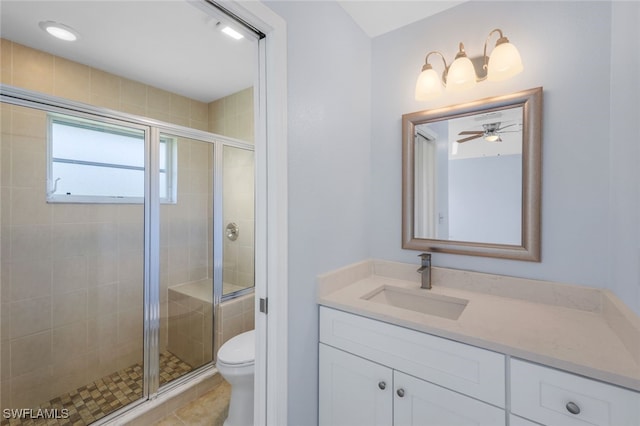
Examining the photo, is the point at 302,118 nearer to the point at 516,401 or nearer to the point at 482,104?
the point at 482,104

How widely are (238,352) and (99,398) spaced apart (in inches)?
45.9

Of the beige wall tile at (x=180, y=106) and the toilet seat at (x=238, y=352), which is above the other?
the beige wall tile at (x=180, y=106)

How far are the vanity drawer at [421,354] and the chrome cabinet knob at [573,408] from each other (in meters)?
0.16

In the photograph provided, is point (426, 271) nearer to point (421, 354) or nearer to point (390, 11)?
point (421, 354)

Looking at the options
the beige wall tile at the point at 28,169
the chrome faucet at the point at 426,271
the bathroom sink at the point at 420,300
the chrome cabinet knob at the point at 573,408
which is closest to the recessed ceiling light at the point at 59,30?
the beige wall tile at the point at 28,169

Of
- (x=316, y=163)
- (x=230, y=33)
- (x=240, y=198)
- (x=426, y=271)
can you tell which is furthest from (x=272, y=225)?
(x=240, y=198)

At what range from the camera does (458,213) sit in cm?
146

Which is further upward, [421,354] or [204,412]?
[421,354]

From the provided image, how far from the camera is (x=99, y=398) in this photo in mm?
1896

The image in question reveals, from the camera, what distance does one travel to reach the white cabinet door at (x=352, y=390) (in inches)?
42.9

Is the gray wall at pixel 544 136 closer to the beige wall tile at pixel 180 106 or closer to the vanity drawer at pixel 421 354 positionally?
the vanity drawer at pixel 421 354

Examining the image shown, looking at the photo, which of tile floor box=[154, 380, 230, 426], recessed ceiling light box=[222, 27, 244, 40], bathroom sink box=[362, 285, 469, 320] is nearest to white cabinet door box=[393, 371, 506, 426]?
bathroom sink box=[362, 285, 469, 320]

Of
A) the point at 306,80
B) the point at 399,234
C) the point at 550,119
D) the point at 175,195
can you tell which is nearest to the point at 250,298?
the point at 175,195

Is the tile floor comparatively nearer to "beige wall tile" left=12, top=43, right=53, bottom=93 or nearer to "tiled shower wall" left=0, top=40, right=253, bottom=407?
"tiled shower wall" left=0, top=40, right=253, bottom=407
